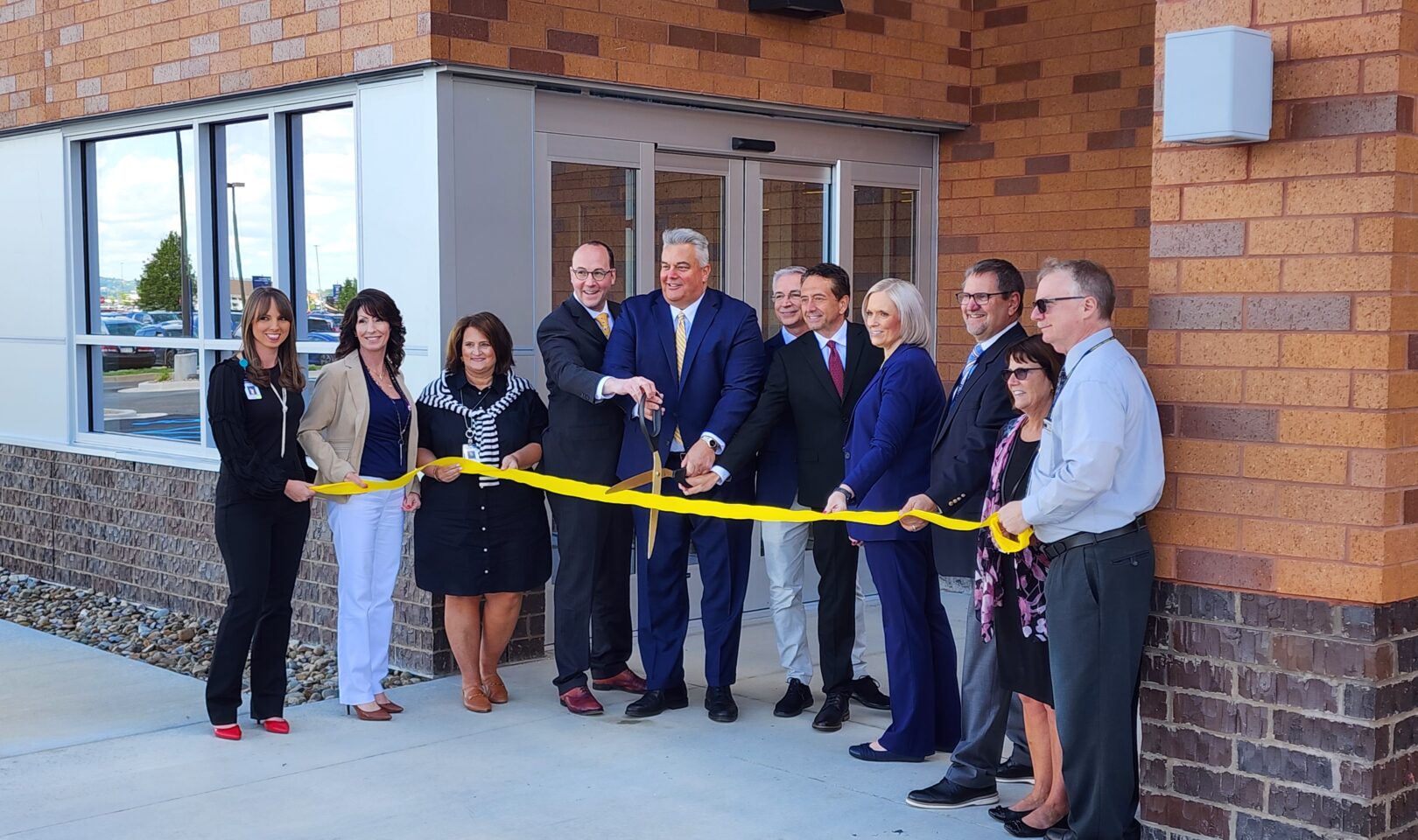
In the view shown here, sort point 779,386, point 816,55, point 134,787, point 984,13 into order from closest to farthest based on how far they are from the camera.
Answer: point 134,787 → point 779,386 → point 816,55 → point 984,13

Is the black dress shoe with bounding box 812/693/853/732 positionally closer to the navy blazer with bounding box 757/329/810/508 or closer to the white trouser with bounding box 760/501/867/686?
the white trouser with bounding box 760/501/867/686

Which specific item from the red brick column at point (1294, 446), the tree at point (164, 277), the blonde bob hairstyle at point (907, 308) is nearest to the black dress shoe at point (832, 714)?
the blonde bob hairstyle at point (907, 308)

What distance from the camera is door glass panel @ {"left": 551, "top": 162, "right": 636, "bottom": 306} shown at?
23.2 feet

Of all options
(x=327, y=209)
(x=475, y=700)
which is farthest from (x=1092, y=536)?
(x=327, y=209)

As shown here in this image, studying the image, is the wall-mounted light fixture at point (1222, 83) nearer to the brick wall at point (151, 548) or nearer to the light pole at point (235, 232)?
the brick wall at point (151, 548)

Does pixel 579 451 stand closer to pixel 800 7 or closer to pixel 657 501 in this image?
pixel 657 501

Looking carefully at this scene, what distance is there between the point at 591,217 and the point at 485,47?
1.01 metres

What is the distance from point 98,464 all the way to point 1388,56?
741 cm

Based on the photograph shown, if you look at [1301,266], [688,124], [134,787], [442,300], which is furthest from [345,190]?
[1301,266]

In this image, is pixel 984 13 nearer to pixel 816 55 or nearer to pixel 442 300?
pixel 816 55

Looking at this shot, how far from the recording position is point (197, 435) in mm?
8359

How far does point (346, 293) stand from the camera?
7254 mm

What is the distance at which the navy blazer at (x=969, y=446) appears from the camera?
4965 mm

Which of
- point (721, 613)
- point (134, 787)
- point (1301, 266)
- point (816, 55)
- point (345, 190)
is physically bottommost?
point (134, 787)
